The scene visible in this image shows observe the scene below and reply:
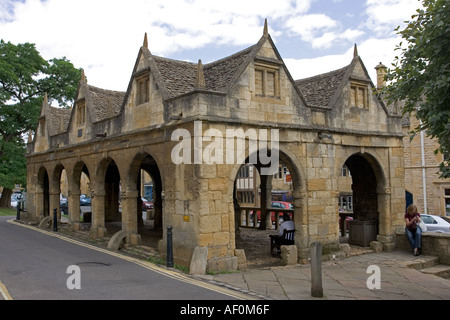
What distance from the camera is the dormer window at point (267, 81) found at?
1159 cm

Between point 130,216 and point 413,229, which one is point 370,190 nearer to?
point 413,229

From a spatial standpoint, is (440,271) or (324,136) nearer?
(440,271)

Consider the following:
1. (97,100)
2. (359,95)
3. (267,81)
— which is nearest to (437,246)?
(359,95)

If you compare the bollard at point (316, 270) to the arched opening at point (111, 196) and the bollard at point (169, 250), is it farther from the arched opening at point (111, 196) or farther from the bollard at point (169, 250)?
the arched opening at point (111, 196)

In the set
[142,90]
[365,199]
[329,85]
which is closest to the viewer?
[142,90]

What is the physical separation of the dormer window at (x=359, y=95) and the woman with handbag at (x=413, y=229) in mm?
3846

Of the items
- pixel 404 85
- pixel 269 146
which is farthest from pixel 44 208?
pixel 404 85

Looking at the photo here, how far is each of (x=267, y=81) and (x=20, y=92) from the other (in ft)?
77.4

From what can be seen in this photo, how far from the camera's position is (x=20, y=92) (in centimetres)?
2898

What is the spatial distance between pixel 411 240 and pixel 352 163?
3802mm

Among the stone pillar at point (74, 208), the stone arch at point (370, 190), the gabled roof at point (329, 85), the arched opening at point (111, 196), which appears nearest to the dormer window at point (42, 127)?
the arched opening at point (111, 196)

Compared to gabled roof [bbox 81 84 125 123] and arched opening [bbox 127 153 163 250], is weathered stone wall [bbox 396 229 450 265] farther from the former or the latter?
gabled roof [bbox 81 84 125 123]
